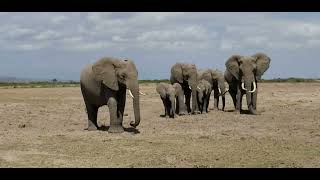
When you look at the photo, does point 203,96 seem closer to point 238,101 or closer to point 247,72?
point 238,101

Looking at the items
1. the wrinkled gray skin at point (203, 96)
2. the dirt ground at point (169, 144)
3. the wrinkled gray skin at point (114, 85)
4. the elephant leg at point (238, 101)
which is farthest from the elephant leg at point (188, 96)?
the wrinkled gray skin at point (114, 85)

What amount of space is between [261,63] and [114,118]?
454 inches

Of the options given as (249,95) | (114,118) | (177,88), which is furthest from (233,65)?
(114,118)

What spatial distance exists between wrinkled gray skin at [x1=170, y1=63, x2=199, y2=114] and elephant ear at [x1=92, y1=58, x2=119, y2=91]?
368 inches

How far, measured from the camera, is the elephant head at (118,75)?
15.8 metres

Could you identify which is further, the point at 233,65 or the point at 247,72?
the point at 233,65

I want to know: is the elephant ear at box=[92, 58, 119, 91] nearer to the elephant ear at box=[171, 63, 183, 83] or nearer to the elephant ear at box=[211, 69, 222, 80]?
the elephant ear at box=[171, 63, 183, 83]

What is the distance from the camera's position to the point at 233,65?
25766 mm

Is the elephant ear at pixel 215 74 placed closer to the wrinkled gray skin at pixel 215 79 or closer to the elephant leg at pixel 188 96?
the wrinkled gray skin at pixel 215 79

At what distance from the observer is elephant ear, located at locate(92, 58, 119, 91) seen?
1617 cm

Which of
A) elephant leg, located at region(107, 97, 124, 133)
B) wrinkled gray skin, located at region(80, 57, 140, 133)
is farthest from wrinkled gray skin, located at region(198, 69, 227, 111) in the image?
elephant leg, located at region(107, 97, 124, 133)

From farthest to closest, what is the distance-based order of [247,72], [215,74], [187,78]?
[215,74] → [187,78] → [247,72]
